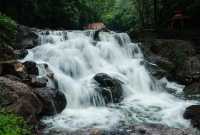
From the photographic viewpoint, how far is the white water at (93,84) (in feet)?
38.2

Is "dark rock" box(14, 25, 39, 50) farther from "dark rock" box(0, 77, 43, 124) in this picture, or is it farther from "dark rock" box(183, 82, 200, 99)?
"dark rock" box(183, 82, 200, 99)

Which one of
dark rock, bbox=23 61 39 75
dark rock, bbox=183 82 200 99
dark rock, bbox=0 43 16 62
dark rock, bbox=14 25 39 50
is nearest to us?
dark rock, bbox=0 43 16 62

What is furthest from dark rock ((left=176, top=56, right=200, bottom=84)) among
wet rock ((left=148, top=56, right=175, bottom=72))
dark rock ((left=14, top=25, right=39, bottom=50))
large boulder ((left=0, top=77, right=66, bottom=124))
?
dark rock ((left=14, top=25, right=39, bottom=50))

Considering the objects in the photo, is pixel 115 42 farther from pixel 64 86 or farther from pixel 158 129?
pixel 158 129

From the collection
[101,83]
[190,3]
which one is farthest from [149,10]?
[101,83]

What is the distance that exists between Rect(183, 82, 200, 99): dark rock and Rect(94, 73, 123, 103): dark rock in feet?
10.7

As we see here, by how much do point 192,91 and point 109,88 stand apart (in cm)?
434

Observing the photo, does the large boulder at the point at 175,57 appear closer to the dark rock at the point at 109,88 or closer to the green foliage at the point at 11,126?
the dark rock at the point at 109,88

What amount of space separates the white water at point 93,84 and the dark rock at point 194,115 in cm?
22

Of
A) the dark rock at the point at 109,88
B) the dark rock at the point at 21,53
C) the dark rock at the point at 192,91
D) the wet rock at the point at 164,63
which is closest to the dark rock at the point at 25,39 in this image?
the dark rock at the point at 21,53

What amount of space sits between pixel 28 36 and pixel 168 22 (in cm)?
1077

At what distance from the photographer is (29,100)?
10.4 meters

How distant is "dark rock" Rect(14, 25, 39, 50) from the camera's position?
18.3 m

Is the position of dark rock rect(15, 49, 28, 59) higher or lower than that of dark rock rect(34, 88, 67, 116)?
higher
